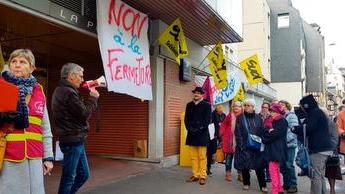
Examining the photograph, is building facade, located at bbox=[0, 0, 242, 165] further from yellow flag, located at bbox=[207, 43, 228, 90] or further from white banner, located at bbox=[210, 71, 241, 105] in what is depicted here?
white banner, located at bbox=[210, 71, 241, 105]

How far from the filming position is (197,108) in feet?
28.3

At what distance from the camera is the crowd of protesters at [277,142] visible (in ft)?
22.0

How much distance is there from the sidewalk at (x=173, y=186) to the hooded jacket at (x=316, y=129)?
6.05 feet

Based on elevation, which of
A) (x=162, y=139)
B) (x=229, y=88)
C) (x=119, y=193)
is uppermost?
(x=229, y=88)

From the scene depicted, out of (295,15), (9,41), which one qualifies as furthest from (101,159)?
(295,15)

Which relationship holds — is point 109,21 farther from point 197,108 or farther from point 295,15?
point 295,15

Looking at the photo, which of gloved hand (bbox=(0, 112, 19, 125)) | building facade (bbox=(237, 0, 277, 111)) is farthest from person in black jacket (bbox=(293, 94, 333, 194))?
building facade (bbox=(237, 0, 277, 111))

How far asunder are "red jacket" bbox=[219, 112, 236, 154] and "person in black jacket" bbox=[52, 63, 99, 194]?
4.54 meters

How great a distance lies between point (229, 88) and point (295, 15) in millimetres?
32405

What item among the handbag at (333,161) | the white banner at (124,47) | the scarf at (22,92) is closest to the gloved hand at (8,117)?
the scarf at (22,92)

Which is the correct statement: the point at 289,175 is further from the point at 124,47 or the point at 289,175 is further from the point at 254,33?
the point at 254,33

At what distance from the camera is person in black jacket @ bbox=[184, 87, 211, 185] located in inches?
338

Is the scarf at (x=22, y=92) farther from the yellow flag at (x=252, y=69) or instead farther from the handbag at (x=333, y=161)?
the yellow flag at (x=252, y=69)

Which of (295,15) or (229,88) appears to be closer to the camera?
(229,88)
